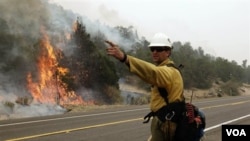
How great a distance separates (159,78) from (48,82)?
84.4 ft

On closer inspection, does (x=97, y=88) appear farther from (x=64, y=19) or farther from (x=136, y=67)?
(x=136, y=67)

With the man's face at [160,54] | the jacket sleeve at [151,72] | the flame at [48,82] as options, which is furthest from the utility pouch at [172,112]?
the flame at [48,82]

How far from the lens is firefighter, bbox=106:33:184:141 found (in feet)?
13.0

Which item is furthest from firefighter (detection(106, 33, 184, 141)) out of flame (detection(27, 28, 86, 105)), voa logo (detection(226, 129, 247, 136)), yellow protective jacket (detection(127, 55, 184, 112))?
flame (detection(27, 28, 86, 105))

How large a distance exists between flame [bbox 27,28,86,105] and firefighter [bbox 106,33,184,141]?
23.6m

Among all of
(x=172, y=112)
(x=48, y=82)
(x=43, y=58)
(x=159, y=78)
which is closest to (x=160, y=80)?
(x=159, y=78)

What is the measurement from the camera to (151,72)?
399 cm

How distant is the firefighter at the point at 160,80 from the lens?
395cm

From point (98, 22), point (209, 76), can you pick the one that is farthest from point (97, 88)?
point (209, 76)

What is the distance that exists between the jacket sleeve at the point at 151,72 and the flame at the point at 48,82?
23913 millimetres

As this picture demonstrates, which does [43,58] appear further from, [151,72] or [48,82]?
[151,72]

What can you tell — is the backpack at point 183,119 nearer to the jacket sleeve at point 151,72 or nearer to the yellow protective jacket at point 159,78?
the yellow protective jacket at point 159,78

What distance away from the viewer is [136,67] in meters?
3.93

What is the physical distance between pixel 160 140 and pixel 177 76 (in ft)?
2.17
